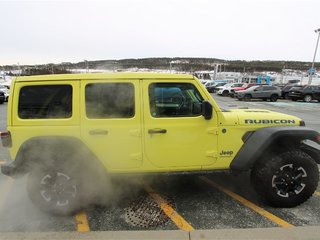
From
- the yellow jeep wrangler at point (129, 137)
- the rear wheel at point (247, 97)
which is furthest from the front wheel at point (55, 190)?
the rear wheel at point (247, 97)

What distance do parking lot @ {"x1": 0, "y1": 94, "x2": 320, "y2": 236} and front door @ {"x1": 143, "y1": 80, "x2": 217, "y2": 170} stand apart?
267mm

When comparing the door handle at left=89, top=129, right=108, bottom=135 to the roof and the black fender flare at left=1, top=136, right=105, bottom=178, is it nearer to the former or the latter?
the black fender flare at left=1, top=136, right=105, bottom=178

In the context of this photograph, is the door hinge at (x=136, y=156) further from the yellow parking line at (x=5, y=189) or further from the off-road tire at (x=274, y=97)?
the off-road tire at (x=274, y=97)

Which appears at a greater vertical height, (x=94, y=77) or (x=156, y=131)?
(x=94, y=77)

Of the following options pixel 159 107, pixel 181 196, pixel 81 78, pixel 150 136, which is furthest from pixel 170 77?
pixel 181 196

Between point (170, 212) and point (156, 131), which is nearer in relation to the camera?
point (156, 131)

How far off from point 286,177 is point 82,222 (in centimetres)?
265

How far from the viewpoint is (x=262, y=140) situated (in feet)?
12.3

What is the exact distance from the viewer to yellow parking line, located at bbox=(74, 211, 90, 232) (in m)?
3.47

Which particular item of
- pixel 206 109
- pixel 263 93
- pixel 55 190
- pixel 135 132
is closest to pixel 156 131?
pixel 135 132

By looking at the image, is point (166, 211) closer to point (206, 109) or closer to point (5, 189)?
point (206, 109)

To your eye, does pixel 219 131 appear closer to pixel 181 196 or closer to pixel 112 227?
pixel 181 196

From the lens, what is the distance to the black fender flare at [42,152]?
360 cm

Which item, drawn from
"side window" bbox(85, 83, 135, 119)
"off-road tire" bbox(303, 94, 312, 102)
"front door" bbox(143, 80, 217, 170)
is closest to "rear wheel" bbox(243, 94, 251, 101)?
"off-road tire" bbox(303, 94, 312, 102)
